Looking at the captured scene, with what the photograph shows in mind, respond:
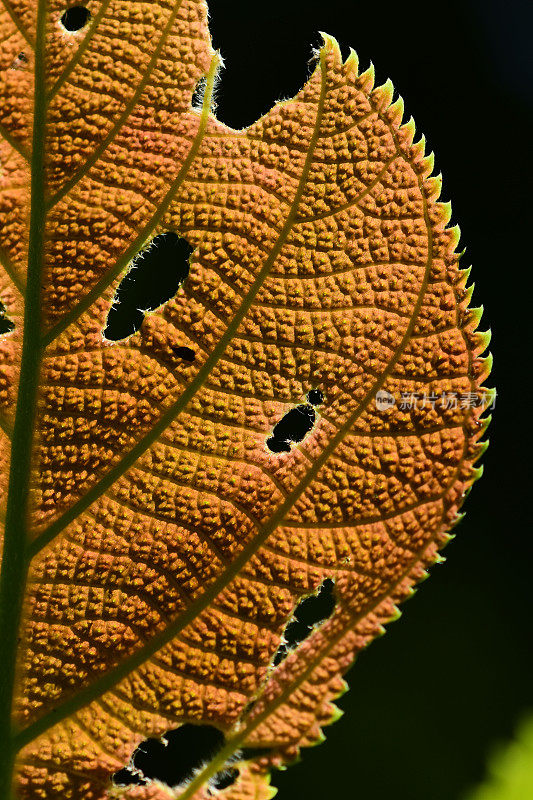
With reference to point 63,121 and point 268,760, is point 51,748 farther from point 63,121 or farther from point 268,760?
point 63,121

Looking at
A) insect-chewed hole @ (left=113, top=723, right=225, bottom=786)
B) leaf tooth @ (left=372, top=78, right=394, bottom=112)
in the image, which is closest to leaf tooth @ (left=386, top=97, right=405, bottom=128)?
leaf tooth @ (left=372, top=78, right=394, bottom=112)

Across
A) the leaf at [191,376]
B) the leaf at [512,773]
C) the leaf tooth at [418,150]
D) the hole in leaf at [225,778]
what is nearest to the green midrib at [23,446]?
the leaf at [191,376]

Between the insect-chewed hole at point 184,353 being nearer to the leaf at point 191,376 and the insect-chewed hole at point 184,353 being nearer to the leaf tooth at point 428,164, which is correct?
the leaf at point 191,376

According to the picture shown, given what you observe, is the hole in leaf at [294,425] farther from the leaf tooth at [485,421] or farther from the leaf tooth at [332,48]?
the leaf tooth at [332,48]

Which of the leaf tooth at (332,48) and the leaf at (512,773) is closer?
the leaf tooth at (332,48)

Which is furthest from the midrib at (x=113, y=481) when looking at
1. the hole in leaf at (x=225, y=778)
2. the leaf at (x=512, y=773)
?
the leaf at (x=512, y=773)

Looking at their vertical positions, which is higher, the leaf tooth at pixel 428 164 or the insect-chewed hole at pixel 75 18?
the leaf tooth at pixel 428 164

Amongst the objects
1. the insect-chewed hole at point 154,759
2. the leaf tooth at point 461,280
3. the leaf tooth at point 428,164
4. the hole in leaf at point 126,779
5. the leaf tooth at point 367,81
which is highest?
the leaf tooth at point 367,81
